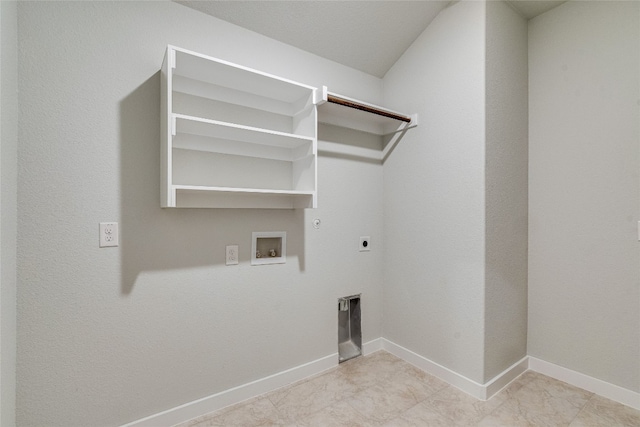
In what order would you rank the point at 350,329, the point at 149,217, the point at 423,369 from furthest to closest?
1. the point at 350,329
2. the point at 423,369
3. the point at 149,217

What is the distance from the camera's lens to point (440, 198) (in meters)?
2.09

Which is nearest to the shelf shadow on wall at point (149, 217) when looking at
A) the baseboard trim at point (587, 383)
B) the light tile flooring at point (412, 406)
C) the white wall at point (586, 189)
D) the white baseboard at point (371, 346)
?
the light tile flooring at point (412, 406)

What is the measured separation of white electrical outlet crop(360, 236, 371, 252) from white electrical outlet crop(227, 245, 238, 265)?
3.34 ft

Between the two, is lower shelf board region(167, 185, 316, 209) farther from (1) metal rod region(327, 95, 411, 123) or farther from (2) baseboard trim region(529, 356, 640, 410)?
(2) baseboard trim region(529, 356, 640, 410)

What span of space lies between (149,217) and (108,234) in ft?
0.64

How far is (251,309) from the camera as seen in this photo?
188 cm

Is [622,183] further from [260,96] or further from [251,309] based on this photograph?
[251,309]

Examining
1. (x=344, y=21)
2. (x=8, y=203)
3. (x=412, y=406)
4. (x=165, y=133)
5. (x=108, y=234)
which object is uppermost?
(x=344, y=21)

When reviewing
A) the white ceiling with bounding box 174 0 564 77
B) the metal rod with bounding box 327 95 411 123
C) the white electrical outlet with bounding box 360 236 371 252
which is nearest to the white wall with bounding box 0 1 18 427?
the white ceiling with bounding box 174 0 564 77

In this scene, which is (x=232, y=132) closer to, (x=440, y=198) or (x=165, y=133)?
(x=165, y=133)

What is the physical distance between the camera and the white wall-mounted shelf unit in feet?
4.90

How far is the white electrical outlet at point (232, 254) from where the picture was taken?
1.81 meters

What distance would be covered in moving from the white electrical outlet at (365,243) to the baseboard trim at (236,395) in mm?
827

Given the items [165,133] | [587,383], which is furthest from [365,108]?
[587,383]
